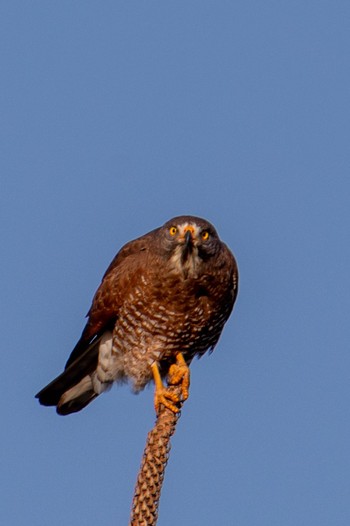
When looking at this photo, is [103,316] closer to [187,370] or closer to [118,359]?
[118,359]

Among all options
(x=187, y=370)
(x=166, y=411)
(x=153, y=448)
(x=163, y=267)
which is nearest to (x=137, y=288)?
(x=163, y=267)

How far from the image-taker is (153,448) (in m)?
6.73

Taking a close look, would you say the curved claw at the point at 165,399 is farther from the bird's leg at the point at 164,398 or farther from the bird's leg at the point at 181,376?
the bird's leg at the point at 181,376

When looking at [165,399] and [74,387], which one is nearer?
[165,399]

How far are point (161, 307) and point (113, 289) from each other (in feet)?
1.73

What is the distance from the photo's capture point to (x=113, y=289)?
962 cm

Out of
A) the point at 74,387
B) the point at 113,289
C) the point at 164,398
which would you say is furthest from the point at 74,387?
the point at 164,398

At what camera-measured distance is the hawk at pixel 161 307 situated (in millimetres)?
9242

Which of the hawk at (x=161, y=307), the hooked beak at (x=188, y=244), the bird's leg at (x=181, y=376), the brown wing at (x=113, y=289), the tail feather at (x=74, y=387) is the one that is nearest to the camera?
the bird's leg at (x=181, y=376)

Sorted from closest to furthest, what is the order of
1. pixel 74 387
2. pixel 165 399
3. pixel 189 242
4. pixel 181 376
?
pixel 165 399
pixel 181 376
pixel 189 242
pixel 74 387

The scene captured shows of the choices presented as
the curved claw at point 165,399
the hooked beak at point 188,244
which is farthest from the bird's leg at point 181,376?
the hooked beak at point 188,244

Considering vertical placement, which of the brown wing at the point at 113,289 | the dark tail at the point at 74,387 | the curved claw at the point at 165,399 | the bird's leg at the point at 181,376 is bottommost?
the curved claw at the point at 165,399

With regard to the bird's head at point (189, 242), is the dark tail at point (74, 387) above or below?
below

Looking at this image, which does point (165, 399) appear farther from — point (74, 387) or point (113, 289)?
point (74, 387)
